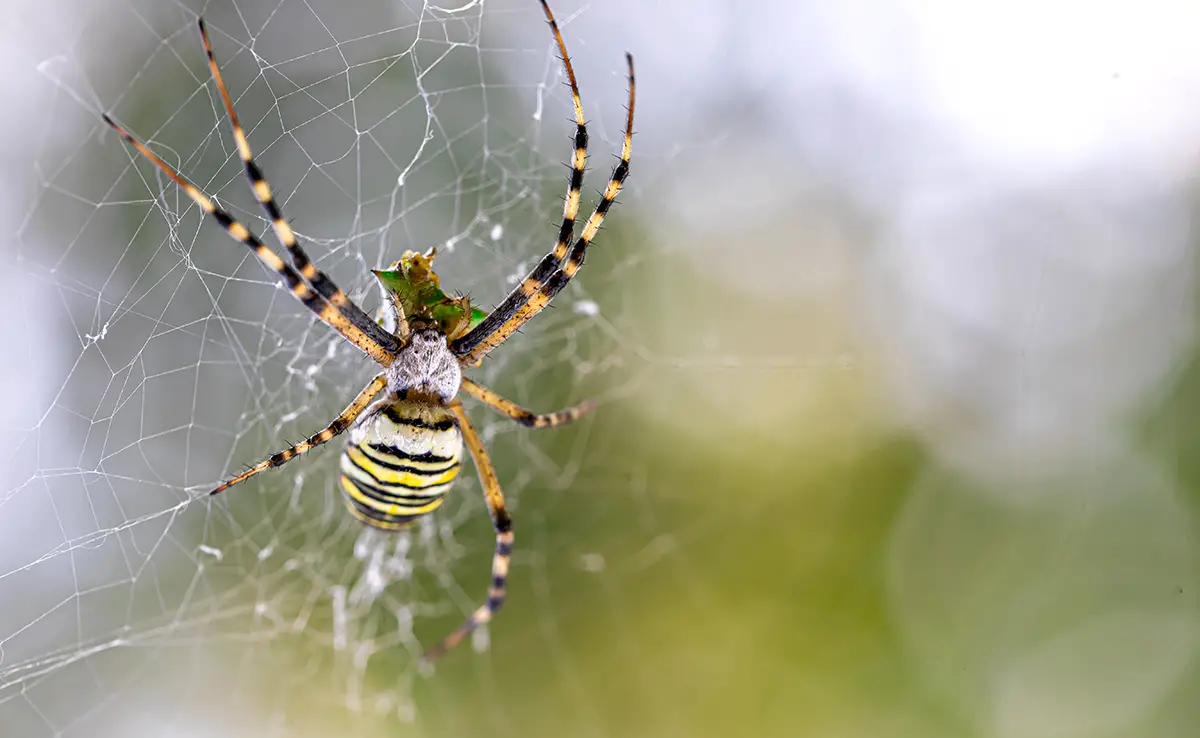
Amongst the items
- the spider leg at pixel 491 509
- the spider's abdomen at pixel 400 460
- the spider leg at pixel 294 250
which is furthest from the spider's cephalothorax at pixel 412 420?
the spider leg at pixel 491 509

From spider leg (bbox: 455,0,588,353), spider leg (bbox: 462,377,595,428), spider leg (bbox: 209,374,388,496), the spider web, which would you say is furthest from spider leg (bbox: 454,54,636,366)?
the spider web

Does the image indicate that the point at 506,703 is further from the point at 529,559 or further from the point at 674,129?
the point at 674,129

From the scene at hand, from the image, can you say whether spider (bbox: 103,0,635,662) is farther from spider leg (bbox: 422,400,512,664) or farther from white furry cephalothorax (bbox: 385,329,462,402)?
spider leg (bbox: 422,400,512,664)

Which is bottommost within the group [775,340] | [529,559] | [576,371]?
[529,559]

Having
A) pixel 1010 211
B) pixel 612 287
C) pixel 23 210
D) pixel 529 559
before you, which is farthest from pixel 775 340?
pixel 23 210

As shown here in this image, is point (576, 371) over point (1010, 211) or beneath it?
beneath

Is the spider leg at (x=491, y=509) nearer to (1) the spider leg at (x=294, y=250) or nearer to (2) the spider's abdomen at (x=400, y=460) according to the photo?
(2) the spider's abdomen at (x=400, y=460)

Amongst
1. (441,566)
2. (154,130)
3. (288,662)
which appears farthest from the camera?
(441,566)
